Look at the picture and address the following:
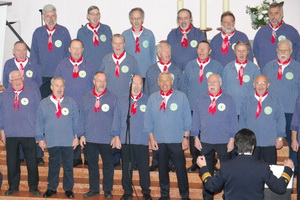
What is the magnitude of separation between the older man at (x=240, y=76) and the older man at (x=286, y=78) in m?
0.24

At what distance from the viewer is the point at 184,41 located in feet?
33.0

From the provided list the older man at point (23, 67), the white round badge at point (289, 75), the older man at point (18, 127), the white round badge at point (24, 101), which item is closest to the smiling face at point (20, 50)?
the older man at point (23, 67)

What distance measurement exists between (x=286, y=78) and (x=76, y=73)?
2.99m

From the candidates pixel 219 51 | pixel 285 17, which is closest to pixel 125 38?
pixel 219 51

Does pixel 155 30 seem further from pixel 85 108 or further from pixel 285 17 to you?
pixel 85 108

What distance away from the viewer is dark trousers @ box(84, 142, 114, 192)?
30.1 ft

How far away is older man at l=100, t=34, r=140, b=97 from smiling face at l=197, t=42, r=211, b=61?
3.22 ft

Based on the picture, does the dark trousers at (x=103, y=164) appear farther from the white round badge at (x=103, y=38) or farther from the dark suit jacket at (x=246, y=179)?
the dark suit jacket at (x=246, y=179)

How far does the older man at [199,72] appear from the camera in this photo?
9.45 m

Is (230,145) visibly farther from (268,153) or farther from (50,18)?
(50,18)

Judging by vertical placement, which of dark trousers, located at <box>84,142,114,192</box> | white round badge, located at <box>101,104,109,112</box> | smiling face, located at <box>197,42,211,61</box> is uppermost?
smiling face, located at <box>197,42,211,61</box>

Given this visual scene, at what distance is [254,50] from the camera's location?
1029 centimetres

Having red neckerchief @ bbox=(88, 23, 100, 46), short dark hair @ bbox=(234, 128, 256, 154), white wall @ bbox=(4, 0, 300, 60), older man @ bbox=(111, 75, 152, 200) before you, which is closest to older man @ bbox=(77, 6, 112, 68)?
red neckerchief @ bbox=(88, 23, 100, 46)

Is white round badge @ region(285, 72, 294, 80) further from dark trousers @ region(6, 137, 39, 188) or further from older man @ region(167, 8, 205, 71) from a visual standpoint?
dark trousers @ region(6, 137, 39, 188)
